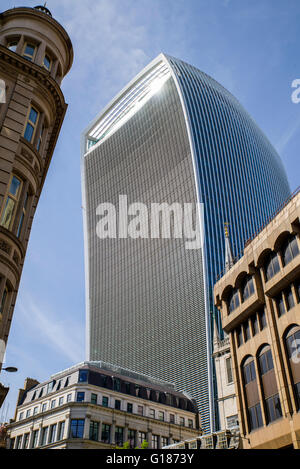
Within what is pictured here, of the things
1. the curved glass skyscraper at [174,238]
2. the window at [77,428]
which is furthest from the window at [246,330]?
→ the curved glass skyscraper at [174,238]

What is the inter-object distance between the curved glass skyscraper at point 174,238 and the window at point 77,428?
5598 cm

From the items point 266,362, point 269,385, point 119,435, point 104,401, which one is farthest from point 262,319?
point 119,435

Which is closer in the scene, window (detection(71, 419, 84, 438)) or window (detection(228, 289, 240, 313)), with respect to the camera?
window (detection(228, 289, 240, 313))

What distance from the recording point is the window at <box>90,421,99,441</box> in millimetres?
72238

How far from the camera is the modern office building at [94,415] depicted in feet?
239

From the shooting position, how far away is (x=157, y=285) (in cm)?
16200

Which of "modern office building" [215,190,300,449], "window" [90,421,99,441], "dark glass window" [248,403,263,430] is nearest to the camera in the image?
"modern office building" [215,190,300,449]

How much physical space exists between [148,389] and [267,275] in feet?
192

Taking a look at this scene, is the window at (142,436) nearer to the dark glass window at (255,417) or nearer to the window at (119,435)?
the window at (119,435)

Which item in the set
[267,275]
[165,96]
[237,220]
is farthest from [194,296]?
[267,275]

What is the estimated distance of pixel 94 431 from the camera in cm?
7300

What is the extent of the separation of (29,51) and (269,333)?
28.5 meters

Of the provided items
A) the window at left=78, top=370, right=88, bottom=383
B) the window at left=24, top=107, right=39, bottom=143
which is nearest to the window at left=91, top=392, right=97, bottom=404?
the window at left=78, top=370, right=88, bottom=383

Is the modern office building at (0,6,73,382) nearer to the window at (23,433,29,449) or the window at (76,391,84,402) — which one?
the window at (76,391,84,402)
